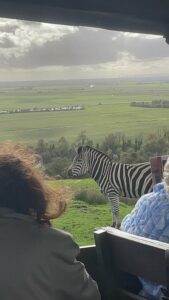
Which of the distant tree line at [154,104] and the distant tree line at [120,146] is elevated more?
the distant tree line at [154,104]

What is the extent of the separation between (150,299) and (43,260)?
0.84 m

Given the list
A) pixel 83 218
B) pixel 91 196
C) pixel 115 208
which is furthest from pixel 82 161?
pixel 83 218

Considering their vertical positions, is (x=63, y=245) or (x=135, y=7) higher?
(x=135, y=7)

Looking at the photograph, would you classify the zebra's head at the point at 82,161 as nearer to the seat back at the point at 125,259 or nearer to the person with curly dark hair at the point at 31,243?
the seat back at the point at 125,259

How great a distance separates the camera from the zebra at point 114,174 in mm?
6123

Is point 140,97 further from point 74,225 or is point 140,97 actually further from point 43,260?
point 43,260

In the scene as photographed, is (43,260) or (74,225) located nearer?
(43,260)

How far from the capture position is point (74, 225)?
462 centimetres

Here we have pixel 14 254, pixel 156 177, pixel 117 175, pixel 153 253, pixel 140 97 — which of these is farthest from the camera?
pixel 117 175

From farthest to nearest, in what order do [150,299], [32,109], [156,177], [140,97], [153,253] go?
[140,97], [32,109], [156,177], [150,299], [153,253]

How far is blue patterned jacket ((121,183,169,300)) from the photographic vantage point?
2.14 metres

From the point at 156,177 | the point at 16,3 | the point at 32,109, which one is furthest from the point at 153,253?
the point at 32,109

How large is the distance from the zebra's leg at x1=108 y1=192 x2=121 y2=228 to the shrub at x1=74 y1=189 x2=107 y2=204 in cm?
12

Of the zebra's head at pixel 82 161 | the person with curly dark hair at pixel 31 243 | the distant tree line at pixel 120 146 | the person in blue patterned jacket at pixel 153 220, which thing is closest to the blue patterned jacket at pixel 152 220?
the person in blue patterned jacket at pixel 153 220
